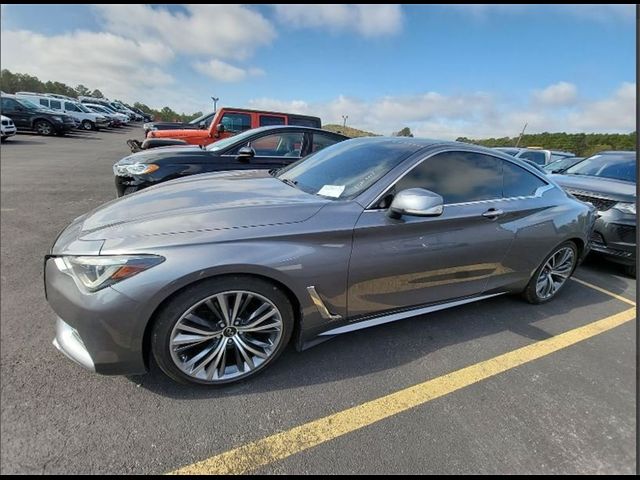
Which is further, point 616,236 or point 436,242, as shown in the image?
point 616,236

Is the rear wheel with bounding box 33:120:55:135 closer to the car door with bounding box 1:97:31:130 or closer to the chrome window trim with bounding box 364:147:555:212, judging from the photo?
the car door with bounding box 1:97:31:130

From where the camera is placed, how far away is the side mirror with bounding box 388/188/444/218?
7.41 ft

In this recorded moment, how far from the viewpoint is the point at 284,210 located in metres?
2.27

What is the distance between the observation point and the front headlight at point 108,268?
6.10ft

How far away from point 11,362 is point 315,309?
1891 millimetres

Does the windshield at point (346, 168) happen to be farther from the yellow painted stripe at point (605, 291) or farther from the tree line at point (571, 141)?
the tree line at point (571, 141)

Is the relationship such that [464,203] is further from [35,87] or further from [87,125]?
[35,87]

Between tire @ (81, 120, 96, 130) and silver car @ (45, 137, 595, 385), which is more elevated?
silver car @ (45, 137, 595, 385)

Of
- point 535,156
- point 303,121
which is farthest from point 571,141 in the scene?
point 303,121

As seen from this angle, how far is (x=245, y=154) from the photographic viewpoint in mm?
4980

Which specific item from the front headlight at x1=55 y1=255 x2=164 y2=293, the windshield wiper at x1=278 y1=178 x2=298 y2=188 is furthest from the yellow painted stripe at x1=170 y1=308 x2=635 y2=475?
the windshield wiper at x1=278 y1=178 x2=298 y2=188

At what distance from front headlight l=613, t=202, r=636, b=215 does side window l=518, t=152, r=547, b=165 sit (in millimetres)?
10529

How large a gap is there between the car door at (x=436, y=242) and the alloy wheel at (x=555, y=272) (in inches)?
31.6

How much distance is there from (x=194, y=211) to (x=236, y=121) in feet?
22.1
